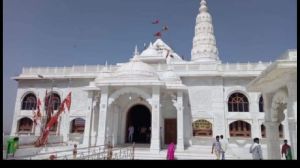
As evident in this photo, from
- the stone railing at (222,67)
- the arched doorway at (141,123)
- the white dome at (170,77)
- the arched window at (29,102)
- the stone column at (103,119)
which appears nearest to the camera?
the stone column at (103,119)

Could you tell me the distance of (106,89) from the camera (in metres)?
13.9

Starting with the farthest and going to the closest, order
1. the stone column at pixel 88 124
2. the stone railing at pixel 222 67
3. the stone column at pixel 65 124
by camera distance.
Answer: the stone column at pixel 65 124, the stone railing at pixel 222 67, the stone column at pixel 88 124

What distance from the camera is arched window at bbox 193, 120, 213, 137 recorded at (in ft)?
58.6

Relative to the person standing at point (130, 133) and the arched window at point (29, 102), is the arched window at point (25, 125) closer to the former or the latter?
the arched window at point (29, 102)

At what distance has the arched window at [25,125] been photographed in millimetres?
21205

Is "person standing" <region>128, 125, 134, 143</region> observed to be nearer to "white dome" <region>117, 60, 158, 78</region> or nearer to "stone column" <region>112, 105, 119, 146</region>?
"stone column" <region>112, 105, 119, 146</region>

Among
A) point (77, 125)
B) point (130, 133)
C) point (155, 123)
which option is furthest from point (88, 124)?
point (77, 125)

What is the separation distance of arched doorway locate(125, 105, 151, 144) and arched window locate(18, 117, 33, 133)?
1005cm

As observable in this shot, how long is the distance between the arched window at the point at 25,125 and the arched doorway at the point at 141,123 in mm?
10051

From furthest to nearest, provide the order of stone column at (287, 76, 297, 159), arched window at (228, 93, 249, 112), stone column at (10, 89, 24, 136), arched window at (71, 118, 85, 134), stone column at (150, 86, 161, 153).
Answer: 1. stone column at (10, 89, 24, 136)
2. arched window at (71, 118, 85, 134)
3. arched window at (228, 93, 249, 112)
4. stone column at (150, 86, 161, 153)
5. stone column at (287, 76, 297, 159)

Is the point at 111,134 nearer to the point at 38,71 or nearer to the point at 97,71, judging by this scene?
the point at 97,71

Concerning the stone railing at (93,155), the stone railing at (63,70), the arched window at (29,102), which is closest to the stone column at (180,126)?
the stone railing at (93,155)

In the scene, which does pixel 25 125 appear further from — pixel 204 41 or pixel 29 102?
pixel 204 41

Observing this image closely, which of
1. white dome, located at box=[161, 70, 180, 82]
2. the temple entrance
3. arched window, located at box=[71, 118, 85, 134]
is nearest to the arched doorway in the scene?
the temple entrance
